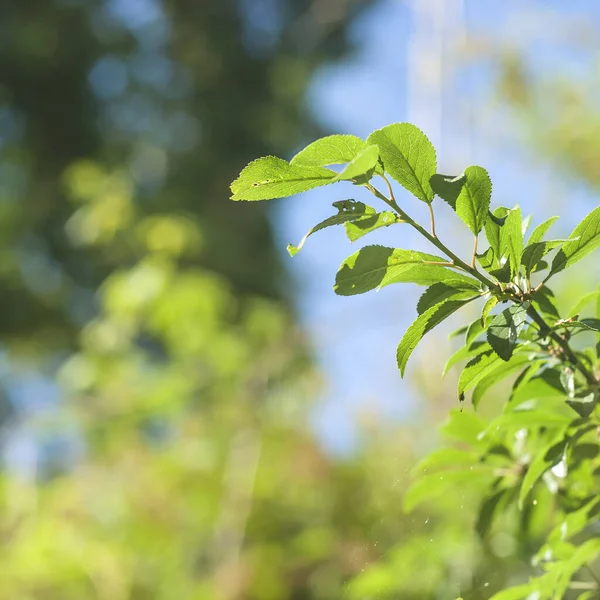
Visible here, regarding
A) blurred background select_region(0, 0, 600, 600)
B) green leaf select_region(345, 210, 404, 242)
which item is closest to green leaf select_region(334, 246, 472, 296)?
green leaf select_region(345, 210, 404, 242)

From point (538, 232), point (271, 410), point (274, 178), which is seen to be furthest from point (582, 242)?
point (271, 410)

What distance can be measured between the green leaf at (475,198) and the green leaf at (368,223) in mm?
28

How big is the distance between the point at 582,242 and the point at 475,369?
0.07 meters

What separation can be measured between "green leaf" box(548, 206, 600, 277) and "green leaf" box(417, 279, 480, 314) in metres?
0.04

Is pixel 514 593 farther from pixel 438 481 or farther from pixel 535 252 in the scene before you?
pixel 535 252

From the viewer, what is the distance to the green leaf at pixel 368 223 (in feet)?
1.04

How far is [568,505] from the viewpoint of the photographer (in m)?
0.45

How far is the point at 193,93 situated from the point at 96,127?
66 cm

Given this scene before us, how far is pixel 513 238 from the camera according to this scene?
0.33m

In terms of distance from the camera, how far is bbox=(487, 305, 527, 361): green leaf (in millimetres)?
306

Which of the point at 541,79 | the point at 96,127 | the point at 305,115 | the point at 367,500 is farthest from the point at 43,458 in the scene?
the point at 305,115

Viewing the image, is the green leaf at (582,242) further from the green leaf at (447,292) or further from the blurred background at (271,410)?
the blurred background at (271,410)

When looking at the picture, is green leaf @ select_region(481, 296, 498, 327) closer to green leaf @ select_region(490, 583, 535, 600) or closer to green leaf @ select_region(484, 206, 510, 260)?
green leaf @ select_region(484, 206, 510, 260)

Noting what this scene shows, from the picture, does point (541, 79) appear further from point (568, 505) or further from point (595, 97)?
point (568, 505)
